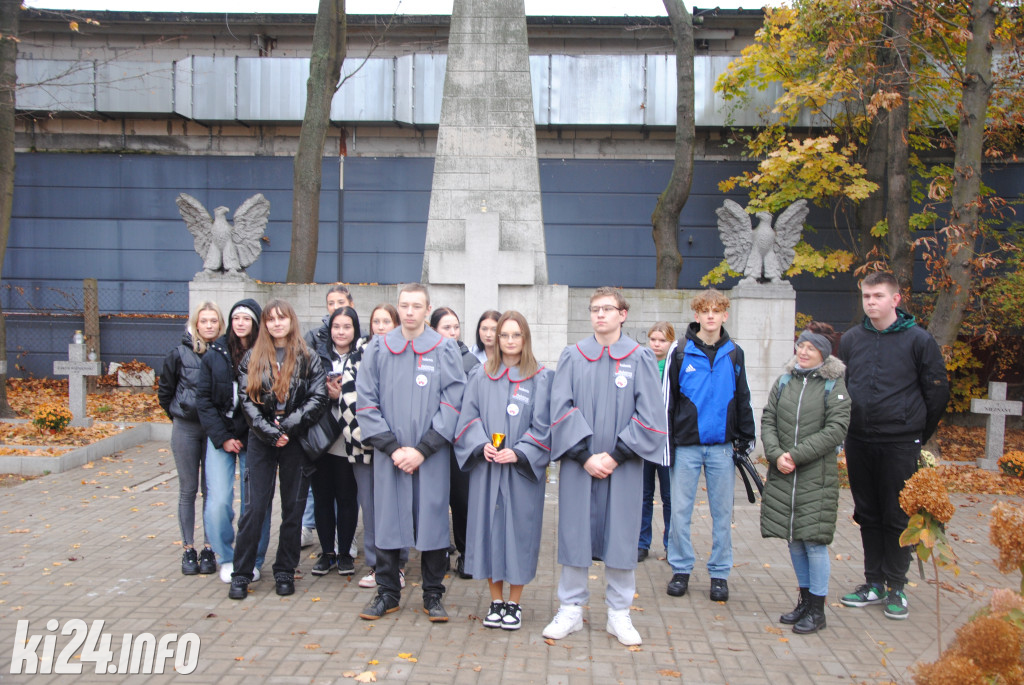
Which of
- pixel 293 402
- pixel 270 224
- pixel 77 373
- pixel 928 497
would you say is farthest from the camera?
pixel 270 224

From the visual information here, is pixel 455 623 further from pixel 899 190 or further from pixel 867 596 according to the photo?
pixel 899 190

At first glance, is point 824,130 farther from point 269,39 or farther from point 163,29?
point 163,29

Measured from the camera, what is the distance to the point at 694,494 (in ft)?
17.5

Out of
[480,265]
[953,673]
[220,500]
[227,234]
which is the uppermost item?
[227,234]

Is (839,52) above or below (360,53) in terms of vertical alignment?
below

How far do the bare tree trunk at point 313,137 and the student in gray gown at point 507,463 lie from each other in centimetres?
876

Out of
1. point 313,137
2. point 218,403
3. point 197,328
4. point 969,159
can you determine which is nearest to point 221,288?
point 313,137

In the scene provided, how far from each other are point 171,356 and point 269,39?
13799mm

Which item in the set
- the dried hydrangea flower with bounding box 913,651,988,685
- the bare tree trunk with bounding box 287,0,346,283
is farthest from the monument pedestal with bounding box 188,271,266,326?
the dried hydrangea flower with bounding box 913,651,988,685

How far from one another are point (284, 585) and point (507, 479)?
68.1 inches

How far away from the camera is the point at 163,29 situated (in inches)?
675

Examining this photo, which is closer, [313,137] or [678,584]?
[678,584]

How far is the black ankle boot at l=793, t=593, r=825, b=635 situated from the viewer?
4707 mm

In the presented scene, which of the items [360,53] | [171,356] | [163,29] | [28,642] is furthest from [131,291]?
[28,642]
